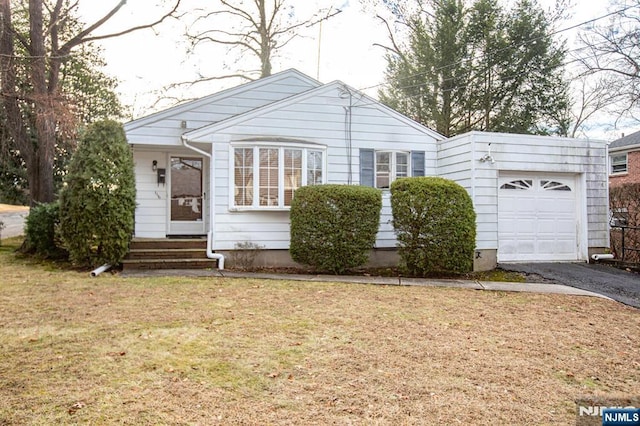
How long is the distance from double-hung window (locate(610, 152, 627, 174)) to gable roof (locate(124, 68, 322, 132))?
18355 millimetres

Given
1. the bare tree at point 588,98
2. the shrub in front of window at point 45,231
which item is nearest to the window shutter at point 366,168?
the shrub in front of window at point 45,231

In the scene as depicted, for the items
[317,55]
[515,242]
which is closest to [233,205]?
[515,242]

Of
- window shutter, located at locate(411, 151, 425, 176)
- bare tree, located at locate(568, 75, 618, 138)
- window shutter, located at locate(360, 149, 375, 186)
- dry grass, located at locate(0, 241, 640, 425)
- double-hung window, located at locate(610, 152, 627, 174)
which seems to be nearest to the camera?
dry grass, located at locate(0, 241, 640, 425)

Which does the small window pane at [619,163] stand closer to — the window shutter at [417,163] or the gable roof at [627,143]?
the gable roof at [627,143]

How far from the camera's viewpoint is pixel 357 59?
22.2 m

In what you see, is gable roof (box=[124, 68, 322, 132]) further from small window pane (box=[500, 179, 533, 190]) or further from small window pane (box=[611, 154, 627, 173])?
small window pane (box=[611, 154, 627, 173])

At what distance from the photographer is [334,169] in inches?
416

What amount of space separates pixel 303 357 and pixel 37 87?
968cm

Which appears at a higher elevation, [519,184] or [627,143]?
[627,143]

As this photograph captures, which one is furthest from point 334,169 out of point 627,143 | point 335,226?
point 627,143

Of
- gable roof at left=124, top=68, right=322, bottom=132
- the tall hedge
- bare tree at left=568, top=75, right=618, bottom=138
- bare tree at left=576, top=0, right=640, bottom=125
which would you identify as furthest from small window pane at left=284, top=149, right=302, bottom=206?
bare tree at left=568, top=75, right=618, bottom=138

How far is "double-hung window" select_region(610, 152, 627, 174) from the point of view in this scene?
2273 centimetres

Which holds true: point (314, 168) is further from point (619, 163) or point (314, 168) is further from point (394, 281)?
point (619, 163)

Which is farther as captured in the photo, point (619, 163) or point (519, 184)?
point (619, 163)
